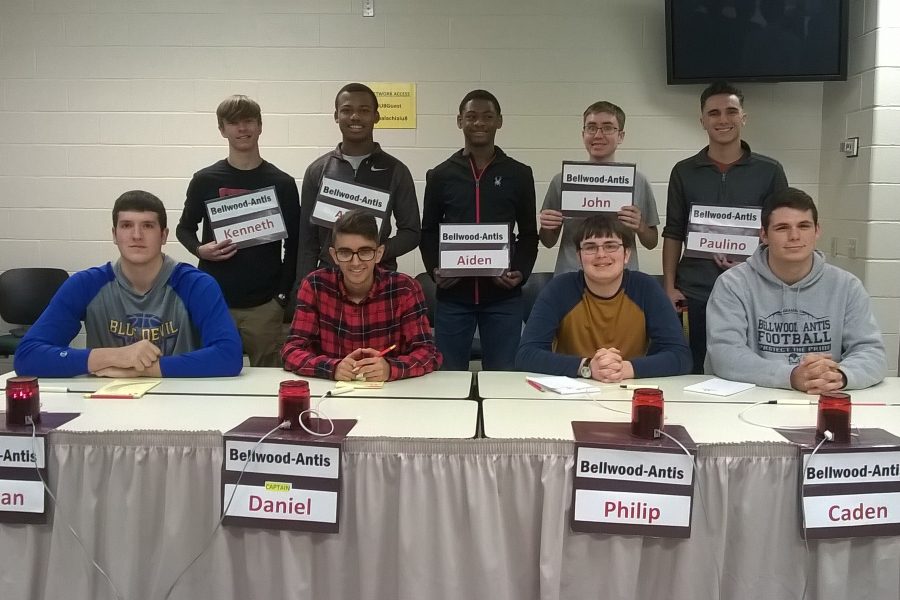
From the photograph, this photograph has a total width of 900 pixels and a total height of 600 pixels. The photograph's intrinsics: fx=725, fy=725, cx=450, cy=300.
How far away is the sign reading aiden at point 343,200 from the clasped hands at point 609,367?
1268mm

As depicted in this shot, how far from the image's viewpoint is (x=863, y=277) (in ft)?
13.4

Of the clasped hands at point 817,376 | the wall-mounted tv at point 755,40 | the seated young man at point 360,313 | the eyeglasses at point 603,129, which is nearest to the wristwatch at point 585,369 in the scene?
the seated young man at point 360,313

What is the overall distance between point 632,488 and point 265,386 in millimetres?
1236

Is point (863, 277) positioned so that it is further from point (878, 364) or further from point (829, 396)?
point (829, 396)

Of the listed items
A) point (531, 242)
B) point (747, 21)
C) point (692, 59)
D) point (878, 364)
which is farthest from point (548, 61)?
point (878, 364)

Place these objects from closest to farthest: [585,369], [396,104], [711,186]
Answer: [585,369], [711,186], [396,104]

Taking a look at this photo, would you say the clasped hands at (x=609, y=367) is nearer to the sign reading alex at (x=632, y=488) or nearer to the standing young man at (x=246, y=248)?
Result: the sign reading alex at (x=632, y=488)

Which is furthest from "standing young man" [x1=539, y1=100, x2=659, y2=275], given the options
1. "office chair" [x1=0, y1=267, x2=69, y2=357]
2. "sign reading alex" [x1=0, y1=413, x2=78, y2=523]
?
"office chair" [x1=0, y1=267, x2=69, y2=357]

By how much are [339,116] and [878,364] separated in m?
2.42

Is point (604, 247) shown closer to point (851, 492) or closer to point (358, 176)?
point (851, 492)

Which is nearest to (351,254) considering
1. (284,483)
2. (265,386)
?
(265,386)

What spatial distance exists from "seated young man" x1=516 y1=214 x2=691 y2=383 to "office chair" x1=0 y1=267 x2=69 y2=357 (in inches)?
133

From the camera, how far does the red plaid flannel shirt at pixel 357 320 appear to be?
2.61 meters

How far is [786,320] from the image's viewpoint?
2488 millimetres
